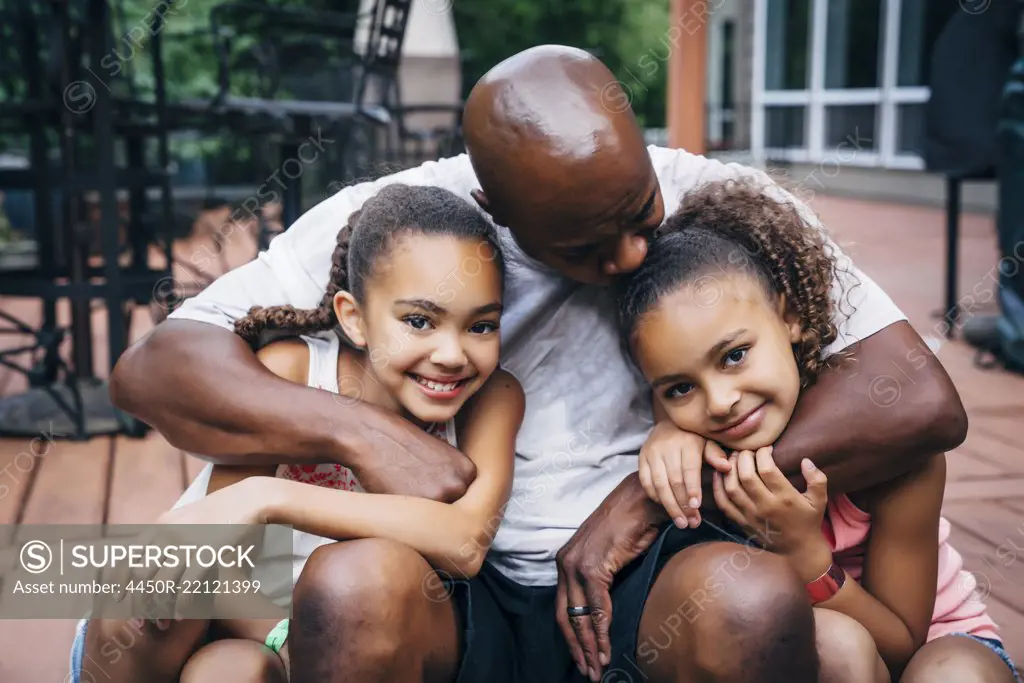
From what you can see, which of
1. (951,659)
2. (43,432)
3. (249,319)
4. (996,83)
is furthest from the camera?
(996,83)

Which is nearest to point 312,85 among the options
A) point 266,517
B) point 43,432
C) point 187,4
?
point 43,432

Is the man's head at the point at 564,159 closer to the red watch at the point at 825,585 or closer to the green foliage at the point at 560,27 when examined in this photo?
the red watch at the point at 825,585

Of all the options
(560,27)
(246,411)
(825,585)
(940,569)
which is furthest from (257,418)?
(560,27)

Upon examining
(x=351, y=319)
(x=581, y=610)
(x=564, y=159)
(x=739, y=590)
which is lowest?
(x=581, y=610)

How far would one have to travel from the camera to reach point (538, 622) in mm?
1392

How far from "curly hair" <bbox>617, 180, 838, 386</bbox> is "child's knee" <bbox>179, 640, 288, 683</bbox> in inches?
25.1

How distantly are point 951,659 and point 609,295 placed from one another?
67 centimetres

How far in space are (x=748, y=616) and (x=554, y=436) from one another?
449 mm

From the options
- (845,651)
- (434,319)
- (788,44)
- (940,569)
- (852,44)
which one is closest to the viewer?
(845,651)

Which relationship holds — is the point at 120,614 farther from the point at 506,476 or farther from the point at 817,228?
the point at 817,228

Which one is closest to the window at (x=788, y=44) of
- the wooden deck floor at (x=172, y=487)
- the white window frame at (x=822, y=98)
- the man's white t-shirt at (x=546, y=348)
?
the white window frame at (x=822, y=98)

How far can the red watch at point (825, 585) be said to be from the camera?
1296mm

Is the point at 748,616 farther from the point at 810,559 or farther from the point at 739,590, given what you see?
the point at 810,559

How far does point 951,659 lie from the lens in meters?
1.34
